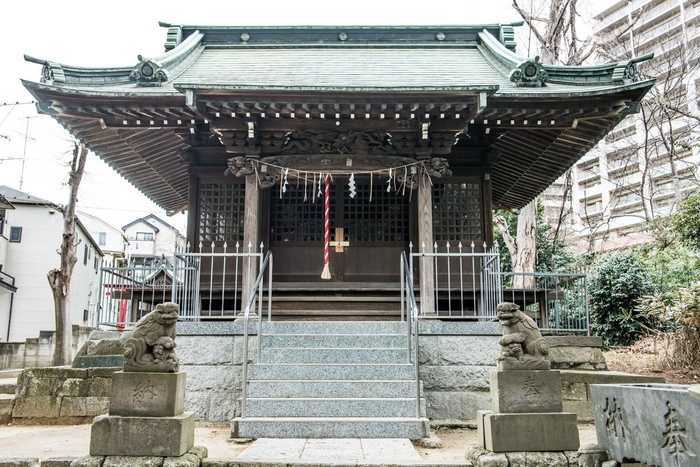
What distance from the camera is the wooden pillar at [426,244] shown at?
8.46m

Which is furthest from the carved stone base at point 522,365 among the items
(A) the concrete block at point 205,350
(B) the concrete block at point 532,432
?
(A) the concrete block at point 205,350

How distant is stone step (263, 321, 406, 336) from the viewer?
25.4ft

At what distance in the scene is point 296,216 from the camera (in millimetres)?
10469

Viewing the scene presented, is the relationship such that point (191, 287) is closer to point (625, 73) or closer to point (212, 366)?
point (212, 366)

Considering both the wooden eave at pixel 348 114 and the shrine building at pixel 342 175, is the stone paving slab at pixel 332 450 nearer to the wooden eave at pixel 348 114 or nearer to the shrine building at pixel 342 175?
the shrine building at pixel 342 175

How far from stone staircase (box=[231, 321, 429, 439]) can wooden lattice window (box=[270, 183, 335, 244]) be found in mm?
2889

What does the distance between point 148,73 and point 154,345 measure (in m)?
5.83

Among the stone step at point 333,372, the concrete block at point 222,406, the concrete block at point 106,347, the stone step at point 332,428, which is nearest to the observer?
the stone step at point 332,428

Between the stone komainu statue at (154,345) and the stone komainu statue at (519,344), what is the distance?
3022 mm

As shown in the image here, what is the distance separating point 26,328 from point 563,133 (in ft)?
76.8

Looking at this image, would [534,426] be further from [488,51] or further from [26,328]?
[26,328]

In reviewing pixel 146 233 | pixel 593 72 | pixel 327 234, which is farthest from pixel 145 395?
pixel 146 233

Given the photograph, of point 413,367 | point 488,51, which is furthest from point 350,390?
point 488,51

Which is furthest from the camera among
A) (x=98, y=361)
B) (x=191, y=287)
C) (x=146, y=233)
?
(x=146, y=233)
